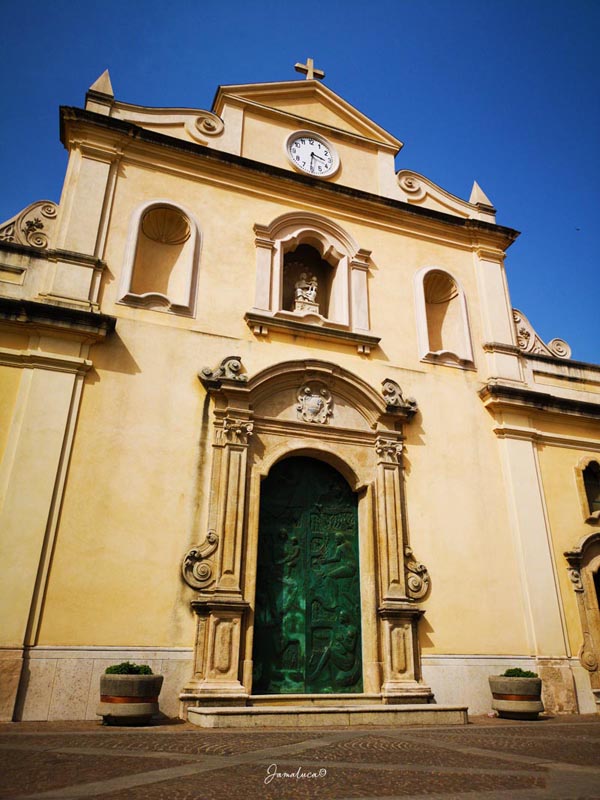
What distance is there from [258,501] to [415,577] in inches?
114

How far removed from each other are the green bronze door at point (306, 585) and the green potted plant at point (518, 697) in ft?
6.95

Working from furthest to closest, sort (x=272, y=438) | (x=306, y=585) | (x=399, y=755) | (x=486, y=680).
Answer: (x=272, y=438), (x=486, y=680), (x=306, y=585), (x=399, y=755)

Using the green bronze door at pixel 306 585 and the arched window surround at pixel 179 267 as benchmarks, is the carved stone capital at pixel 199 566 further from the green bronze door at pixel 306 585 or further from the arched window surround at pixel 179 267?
the arched window surround at pixel 179 267

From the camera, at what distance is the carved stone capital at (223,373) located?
10.2 metres

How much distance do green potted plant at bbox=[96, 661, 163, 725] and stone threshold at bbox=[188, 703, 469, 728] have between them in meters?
0.64

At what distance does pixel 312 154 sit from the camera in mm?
13727

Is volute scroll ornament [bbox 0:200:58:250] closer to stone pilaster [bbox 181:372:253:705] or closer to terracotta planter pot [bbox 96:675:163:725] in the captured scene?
stone pilaster [bbox 181:372:253:705]

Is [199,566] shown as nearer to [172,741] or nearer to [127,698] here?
[127,698]

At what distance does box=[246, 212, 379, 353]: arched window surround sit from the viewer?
11422 millimetres

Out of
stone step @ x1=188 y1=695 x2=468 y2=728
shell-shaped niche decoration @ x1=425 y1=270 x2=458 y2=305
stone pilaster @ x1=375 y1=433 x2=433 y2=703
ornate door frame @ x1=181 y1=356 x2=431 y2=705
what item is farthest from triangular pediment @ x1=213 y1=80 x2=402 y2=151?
stone step @ x1=188 y1=695 x2=468 y2=728

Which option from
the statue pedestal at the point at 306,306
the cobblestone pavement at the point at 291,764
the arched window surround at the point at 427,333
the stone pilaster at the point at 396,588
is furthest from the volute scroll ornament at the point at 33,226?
the cobblestone pavement at the point at 291,764

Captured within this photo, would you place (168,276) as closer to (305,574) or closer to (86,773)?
(305,574)

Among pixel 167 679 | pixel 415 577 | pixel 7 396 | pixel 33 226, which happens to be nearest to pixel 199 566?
pixel 167 679

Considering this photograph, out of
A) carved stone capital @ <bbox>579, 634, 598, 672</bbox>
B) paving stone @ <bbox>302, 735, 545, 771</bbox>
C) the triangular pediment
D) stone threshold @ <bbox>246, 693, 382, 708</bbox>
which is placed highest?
the triangular pediment
